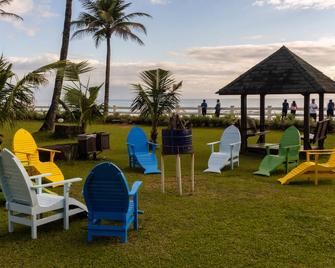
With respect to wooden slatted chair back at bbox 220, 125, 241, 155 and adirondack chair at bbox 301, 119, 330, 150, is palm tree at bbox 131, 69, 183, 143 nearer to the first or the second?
wooden slatted chair back at bbox 220, 125, 241, 155

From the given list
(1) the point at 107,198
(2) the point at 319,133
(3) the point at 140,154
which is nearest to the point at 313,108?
(2) the point at 319,133

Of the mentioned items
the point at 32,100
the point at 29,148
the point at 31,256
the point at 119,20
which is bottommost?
the point at 31,256

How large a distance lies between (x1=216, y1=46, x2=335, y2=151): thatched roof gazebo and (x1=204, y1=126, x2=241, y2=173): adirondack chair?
2.63 m

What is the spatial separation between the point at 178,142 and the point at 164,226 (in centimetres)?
210

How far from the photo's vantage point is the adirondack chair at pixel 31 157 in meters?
8.97

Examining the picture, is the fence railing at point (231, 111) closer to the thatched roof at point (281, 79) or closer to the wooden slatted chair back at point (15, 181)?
the thatched roof at point (281, 79)

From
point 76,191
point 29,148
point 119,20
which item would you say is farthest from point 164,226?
point 119,20

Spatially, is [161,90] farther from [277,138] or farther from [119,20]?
[119,20]

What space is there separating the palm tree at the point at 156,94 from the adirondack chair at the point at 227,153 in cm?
321

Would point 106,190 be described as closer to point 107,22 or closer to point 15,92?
point 15,92

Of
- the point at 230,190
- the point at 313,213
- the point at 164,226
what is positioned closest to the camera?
Result: the point at 164,226

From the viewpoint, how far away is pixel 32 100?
10000 mm

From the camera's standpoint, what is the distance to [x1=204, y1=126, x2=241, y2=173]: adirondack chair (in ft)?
34.7

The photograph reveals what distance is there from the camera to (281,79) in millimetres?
13688
